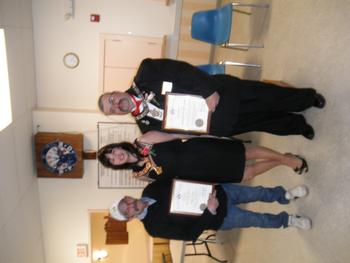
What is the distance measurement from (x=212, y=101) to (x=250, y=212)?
43.5 inches

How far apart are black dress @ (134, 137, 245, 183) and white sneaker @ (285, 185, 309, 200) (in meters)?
0.46

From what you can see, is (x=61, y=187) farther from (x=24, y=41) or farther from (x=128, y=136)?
(x=24, y=41)

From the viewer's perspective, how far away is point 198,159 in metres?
2.26

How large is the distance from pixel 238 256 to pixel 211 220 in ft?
3.95

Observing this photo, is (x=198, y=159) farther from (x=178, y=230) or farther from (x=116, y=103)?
(x=116, y=103)

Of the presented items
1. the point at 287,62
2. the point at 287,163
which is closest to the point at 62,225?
the point at 287,163

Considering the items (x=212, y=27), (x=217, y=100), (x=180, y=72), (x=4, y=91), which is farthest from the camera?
(x=212, y=27)

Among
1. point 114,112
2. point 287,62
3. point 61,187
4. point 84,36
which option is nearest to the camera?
point 114,112

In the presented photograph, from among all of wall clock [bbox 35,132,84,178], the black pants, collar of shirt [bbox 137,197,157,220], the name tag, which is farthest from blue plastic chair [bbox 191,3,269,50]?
wall clock [bbox 35,132,84,178]

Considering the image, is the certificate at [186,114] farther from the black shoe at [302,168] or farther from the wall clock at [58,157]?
the wall clock at [58,157]

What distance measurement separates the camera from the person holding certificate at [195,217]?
7.58 feet

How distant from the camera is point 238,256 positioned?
3.35 m

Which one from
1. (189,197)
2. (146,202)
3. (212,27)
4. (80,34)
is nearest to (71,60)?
(80,34)

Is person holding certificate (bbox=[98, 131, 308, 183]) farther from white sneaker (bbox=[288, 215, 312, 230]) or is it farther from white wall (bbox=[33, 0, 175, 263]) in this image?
white wall (bbox=[33, 0, 175, 263])
